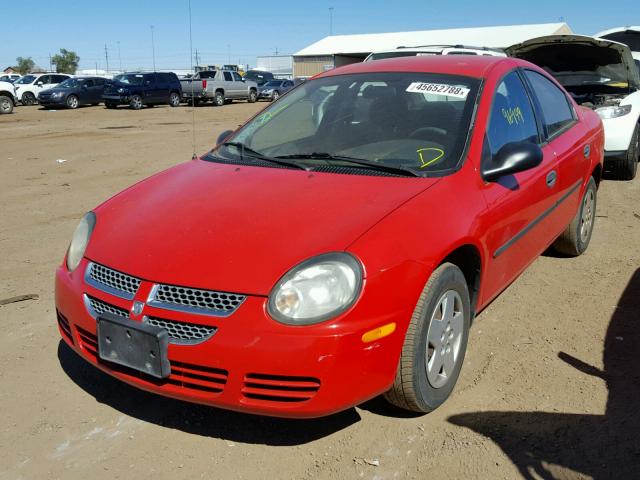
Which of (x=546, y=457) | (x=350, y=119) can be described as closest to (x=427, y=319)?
(x=546, y=457)

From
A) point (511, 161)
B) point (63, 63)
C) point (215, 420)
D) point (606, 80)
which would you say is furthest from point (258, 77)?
point (63, 63)

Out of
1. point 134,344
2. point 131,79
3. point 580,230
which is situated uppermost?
point 131,79

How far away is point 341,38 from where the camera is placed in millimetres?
60906

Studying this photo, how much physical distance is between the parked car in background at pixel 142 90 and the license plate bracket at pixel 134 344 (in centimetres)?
2639

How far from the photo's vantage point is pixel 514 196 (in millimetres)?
3453

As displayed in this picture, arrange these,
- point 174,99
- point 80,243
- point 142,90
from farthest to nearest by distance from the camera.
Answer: point 174,99 → point 142,90 → point 80,243

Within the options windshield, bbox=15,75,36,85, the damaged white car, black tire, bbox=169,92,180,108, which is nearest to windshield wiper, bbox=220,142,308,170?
the damaged white car

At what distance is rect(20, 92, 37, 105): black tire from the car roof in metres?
30.2

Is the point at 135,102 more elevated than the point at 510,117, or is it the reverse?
the point at 510,117

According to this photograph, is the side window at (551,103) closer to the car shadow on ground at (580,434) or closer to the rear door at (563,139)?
the rear door at (563,139)

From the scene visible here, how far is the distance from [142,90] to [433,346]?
27.3 metres

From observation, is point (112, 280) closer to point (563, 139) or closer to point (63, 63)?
point (563, 139)

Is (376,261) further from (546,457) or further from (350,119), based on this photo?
(350,119)

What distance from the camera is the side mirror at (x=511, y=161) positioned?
326cm
